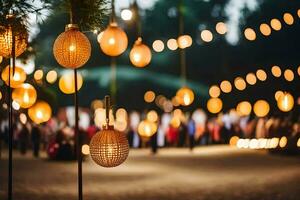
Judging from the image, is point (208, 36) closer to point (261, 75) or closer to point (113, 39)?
point (113, 39)

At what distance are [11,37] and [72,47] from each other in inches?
25.3

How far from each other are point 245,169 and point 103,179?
4.08 metres

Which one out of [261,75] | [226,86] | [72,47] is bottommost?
[72,47]

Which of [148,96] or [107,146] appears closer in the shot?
[107,146]

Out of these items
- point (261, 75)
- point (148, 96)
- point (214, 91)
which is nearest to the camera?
point (261, 75)

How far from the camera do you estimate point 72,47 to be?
5.66 meters

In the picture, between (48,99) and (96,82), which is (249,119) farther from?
(48,99)

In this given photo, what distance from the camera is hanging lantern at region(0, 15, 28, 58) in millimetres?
5438

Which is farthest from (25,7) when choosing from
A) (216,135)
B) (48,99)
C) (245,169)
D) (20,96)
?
(216,135)

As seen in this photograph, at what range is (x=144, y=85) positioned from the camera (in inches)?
1102

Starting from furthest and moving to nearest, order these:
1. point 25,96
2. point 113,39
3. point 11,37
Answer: point 25,96 < point 113,39 < point 11,37

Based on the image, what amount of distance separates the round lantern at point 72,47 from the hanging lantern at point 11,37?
0.36m

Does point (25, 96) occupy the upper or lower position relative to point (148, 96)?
lower

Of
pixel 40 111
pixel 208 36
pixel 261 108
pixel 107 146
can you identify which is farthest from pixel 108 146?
pixel 261 108
